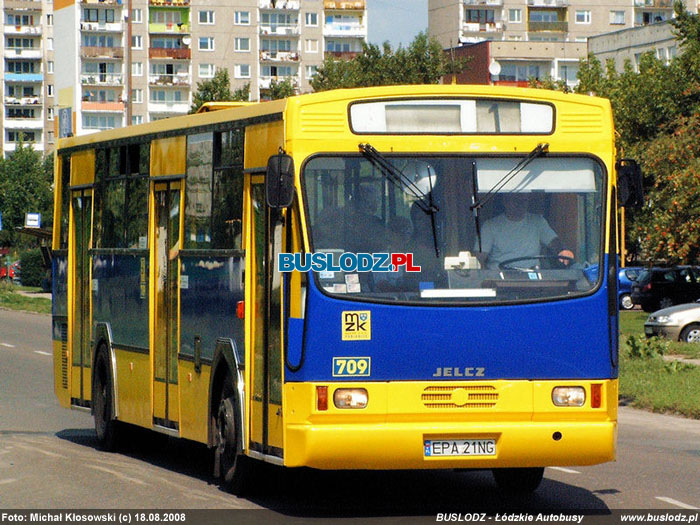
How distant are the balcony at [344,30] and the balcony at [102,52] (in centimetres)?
1898

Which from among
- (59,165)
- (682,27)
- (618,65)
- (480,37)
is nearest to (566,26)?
(480,37)

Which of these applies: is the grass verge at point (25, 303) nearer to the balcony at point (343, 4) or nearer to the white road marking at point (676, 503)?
the white road marking at point (676, 503)

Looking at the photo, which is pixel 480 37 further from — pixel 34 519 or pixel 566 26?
pixel 34 519

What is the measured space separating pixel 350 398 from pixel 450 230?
4.35ft

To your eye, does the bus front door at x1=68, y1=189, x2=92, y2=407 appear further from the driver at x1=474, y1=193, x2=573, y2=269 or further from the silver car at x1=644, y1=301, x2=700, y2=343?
the silver car at x1=644, y1=301, x2=700, y2=343

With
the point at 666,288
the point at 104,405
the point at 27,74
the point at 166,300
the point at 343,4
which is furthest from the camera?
the point at 27,74

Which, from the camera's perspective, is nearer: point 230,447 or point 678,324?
point 230,447

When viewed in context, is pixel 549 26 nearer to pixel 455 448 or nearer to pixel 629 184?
pixel 629 184

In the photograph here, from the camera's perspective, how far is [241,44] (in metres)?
139

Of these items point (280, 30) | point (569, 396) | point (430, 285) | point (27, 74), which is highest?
point (280, 30)

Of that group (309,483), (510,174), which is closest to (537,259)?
(510,174)

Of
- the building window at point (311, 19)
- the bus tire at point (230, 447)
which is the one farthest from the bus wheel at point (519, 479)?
the building window at point (311, 19)

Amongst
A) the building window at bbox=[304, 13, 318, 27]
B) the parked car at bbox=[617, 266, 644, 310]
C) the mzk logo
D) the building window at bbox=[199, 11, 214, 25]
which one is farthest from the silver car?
the building window at bbox=[304, 13, 318, 27]

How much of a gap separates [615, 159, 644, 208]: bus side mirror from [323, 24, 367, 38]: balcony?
435ft
